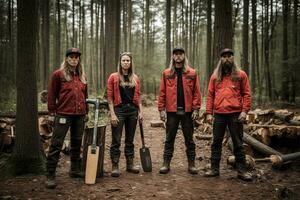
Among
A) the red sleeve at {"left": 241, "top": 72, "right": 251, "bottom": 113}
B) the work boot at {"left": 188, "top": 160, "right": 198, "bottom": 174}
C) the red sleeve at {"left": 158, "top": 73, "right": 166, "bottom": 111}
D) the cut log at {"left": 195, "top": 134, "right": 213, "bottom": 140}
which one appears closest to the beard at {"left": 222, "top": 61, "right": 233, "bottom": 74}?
the red sleeve at {"left": 241, "top": 72, "right": 251, "bottom": 113}

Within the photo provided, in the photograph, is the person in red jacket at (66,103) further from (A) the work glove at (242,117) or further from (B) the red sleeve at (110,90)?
(A) the work glove at (242,117)

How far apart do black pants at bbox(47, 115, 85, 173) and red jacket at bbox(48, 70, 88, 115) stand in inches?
6.3

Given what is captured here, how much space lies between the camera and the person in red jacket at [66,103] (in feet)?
18.1

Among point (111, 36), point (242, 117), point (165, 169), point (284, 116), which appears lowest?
point (165, 169)

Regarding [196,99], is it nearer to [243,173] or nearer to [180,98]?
[180,98]

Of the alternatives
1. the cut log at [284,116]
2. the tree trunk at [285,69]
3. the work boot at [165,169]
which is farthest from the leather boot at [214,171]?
the tree trunk at [285,69]

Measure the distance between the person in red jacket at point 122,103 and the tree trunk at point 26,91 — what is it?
5.16 ft

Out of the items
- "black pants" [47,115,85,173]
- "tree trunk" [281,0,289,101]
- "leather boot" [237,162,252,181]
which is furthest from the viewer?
"tree trunk" [281,0,289,101]

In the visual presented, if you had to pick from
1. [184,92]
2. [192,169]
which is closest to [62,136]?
[184,92]

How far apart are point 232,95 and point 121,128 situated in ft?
7.92

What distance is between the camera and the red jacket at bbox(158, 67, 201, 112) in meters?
6.36

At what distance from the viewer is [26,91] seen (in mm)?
5996

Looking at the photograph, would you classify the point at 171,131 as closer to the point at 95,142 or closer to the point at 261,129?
the point at 95,142

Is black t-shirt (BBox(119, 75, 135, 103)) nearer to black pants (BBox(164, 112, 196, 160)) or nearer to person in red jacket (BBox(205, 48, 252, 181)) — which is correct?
black pants (BBox(164, 112, 196, 160))
